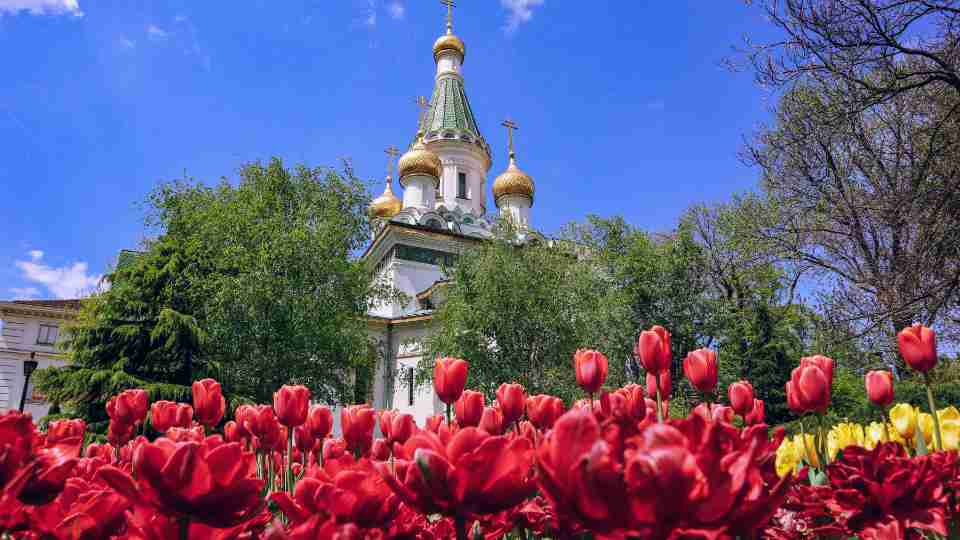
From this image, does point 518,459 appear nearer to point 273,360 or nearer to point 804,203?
point 273,360

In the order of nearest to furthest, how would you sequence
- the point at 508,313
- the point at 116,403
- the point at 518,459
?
the point at 518,459 < the point at 116,403 < the point at 508,313

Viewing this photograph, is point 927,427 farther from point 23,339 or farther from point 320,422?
point 23,339

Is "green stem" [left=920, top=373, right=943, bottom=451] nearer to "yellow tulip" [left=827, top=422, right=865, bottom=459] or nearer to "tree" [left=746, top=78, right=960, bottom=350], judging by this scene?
"yellow tulip" [left=827, top=422, right=865, bottom=459]

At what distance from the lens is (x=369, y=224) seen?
20.0 meters

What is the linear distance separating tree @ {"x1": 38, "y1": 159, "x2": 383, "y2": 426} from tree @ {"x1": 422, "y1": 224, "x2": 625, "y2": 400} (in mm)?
3167

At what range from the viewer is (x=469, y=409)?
2.48 meters

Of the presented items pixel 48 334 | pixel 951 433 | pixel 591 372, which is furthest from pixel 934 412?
pixel 48 334

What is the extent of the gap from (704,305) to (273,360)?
14.6 metres

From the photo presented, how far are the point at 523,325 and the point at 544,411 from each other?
16.8 meters

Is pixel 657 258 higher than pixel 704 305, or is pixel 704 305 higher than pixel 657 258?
pixel 657 258

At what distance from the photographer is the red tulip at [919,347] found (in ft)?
7.57

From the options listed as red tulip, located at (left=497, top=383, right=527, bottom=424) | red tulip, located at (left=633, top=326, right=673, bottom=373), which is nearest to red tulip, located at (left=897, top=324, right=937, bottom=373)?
red tulip, located at (left=633, top=326, right=673, bottom=373)

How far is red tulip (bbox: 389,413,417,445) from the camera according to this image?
2.52 meters

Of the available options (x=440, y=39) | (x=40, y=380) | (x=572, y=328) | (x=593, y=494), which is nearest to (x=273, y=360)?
(x=40, y=380)
